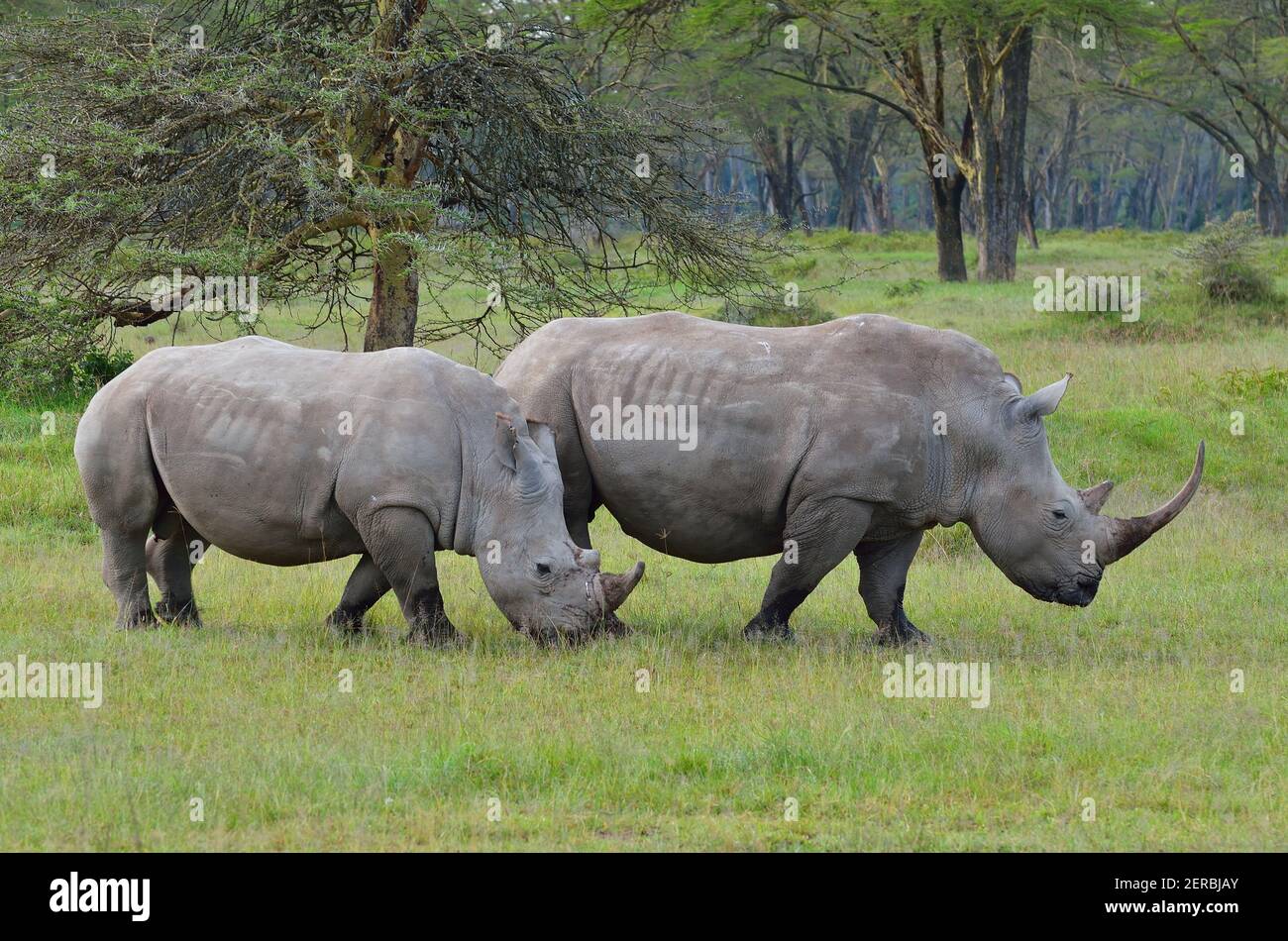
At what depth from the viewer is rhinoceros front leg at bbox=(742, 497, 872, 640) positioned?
9.08m

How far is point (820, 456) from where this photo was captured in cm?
904

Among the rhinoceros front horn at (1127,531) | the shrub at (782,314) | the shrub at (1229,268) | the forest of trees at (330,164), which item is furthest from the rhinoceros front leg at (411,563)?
the shrub at (1229,268)

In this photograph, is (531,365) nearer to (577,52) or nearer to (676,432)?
(676,432)

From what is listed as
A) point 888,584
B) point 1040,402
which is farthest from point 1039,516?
point 888,584

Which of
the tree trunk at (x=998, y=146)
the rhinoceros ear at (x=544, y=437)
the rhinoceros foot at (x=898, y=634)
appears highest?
the tree trunk at (x=998, y=146)

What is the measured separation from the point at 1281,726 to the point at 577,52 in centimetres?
1498

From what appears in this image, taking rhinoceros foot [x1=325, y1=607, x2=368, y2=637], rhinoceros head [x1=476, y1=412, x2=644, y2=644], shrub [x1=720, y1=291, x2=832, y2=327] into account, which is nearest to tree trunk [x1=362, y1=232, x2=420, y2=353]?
shrub [x1=720, y1=291, x2=832, y2=327]

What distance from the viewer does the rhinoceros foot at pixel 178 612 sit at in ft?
31.1

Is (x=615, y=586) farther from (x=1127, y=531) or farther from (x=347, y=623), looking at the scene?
(x=1127, y=531)

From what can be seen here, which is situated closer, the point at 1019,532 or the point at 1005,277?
the point at 1019,532

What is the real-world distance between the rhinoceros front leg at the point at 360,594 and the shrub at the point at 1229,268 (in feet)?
51.9

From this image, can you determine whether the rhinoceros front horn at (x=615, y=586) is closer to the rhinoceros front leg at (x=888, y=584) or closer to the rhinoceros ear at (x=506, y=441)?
the rhinoceros ear at (x=506, y=441)

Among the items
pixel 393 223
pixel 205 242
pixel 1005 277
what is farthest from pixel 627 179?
pixel 1005 277

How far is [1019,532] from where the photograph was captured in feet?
30.6
